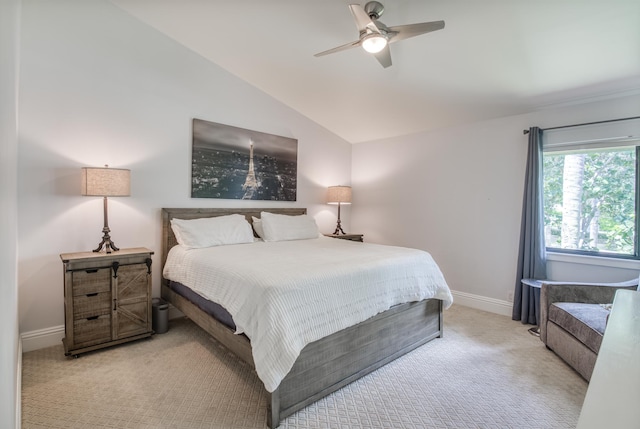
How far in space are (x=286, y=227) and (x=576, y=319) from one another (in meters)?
2.82

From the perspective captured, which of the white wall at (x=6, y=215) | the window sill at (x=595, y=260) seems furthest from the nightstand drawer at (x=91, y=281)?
the window sill at (x=595, y=260)

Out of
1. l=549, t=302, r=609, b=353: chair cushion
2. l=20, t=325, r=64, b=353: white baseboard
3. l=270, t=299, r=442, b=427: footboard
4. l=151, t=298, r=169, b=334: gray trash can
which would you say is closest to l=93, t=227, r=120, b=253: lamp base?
l=151, t=298, r=169, b=334: gray trash can

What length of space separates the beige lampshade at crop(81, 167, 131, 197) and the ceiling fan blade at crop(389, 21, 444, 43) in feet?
8.13

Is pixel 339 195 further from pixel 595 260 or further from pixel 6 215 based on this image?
pixel 6 215

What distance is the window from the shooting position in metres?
2.94

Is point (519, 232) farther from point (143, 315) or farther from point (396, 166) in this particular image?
point (143, 315)

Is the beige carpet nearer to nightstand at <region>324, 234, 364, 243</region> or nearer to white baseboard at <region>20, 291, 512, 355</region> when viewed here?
white baseboard at <region>20, 291, 512, 355</region>

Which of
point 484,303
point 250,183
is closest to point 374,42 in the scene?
point 250,183

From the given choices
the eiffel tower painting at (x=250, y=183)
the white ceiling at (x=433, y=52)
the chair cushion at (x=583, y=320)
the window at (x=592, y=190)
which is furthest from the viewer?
the eiffel tower painting at (x=250, y=183)

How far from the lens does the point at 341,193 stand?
466 cm

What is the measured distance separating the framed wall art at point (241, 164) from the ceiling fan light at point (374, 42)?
7.03 feet

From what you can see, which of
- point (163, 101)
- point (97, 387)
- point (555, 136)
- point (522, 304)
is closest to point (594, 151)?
point (555, 136)

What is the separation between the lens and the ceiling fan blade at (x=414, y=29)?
1959mm

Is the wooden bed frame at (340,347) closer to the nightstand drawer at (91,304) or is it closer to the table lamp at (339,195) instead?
the nightstand drawer at (91,304)
